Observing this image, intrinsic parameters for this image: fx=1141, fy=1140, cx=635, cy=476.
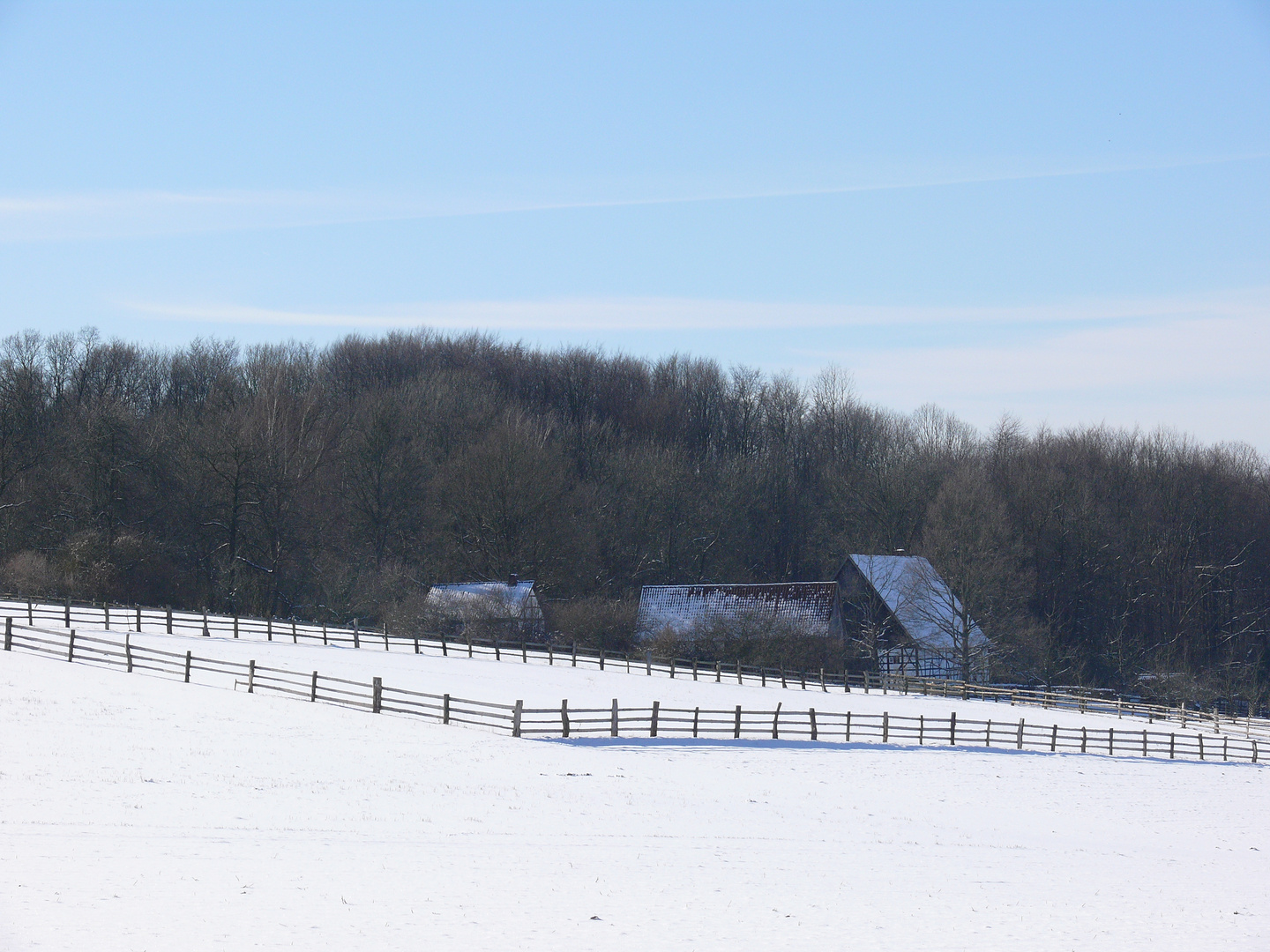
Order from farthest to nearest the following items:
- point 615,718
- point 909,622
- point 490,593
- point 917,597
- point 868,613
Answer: point 868,613, point 917,597, point 909,622, point 490,593, point 615,718

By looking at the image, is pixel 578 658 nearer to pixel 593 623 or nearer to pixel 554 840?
pixel 593 623

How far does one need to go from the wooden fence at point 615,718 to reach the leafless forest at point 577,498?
653 inches

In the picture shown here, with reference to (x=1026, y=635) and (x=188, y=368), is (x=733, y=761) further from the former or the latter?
(x=188, y=368)

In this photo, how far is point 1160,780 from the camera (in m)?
30.3

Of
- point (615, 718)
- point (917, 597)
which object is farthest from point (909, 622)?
point (615, 718)

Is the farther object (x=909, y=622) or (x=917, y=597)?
(x=917, y=597)

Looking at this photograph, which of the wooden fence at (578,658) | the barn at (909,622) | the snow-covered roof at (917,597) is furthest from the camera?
the snow-covered roof at (917,597)

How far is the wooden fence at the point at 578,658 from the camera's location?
141 feet

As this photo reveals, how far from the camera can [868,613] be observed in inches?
2297

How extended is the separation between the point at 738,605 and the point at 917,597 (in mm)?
9291

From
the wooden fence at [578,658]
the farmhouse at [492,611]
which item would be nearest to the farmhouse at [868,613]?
the wooden fence at [578,658]

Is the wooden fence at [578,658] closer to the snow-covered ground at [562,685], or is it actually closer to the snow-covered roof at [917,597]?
the snow-covered ground at [562,685]

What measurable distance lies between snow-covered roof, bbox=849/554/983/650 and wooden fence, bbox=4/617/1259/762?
17.0m

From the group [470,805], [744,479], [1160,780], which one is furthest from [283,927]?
[744,479]
